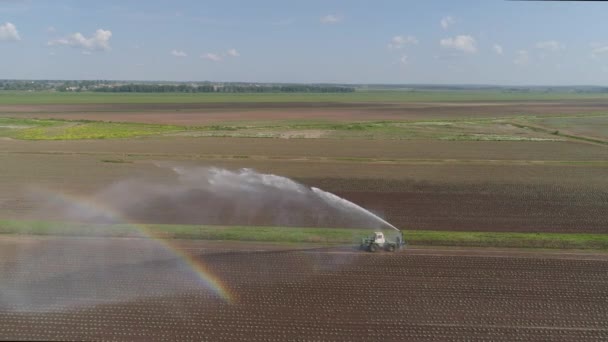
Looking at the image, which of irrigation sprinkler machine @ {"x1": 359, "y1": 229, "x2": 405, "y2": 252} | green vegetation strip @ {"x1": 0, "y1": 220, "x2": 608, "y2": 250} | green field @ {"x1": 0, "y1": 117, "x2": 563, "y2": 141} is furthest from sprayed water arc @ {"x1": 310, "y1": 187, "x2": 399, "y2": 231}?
green field @ {"x1": 0, "y1": 117, "x2": 563, "y2": 141}

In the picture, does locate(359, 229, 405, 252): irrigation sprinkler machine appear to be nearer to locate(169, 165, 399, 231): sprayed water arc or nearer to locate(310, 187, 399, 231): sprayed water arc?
locate(310, 187, 399, 231): sprayed water arc

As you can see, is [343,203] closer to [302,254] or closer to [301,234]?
[301,234]

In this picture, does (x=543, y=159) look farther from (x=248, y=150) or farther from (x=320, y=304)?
(x=320, y=304)

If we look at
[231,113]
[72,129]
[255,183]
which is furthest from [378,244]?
[231,113]

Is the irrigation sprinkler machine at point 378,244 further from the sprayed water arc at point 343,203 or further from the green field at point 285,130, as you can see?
the green field at point 285,130

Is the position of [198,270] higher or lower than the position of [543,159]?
lower

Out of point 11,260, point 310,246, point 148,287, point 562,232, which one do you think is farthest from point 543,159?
point 11,260

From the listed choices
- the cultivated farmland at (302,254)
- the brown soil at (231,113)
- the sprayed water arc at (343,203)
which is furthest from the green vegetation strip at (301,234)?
the brown soil at (231,113)
